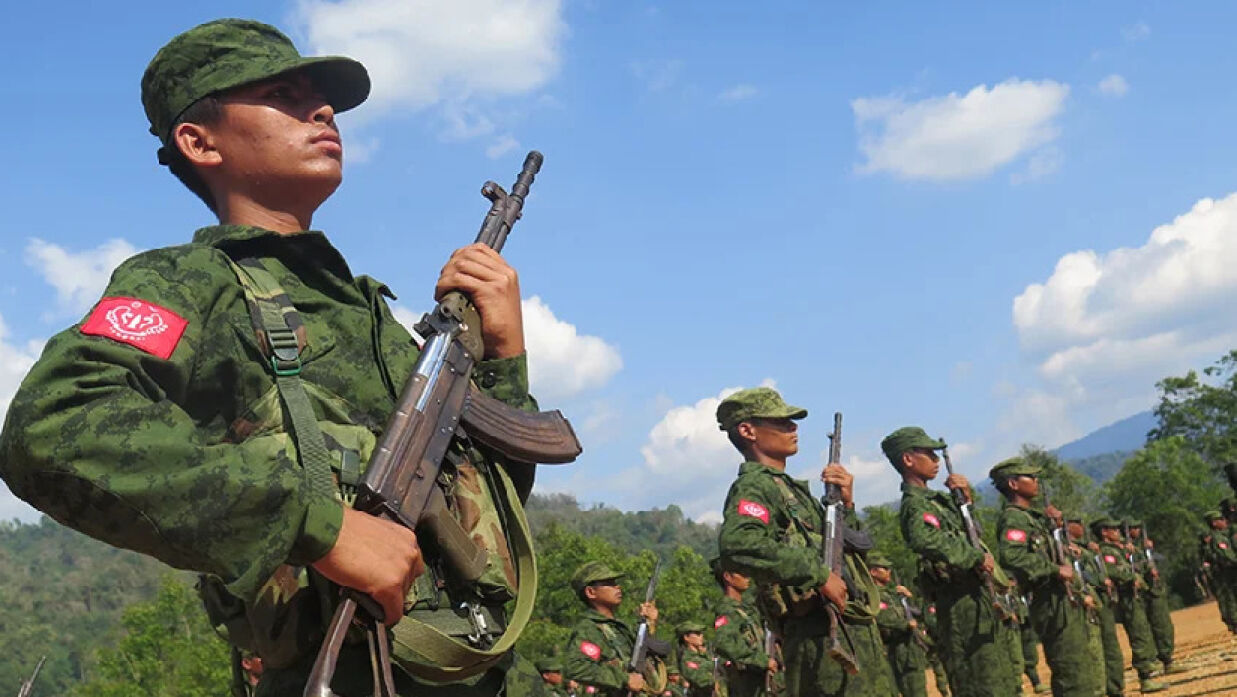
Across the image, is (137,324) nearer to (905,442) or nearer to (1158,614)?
(905,442)

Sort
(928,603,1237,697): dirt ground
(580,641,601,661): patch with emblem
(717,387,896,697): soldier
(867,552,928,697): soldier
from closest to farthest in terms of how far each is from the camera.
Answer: (717,387,896,697): soldier
(580,641,601,661): patch with emblem
(928,603,1237,697): dirt ground
(867,552,928,697): soldier

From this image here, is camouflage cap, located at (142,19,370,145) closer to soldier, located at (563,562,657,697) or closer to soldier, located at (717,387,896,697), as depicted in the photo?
soldier, located at (717,387,896,697)

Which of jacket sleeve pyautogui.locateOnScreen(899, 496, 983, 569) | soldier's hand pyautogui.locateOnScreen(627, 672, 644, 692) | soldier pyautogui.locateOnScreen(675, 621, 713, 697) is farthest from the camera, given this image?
soldier pyautogui.locateOnScreen(675, 621, 713, 697)

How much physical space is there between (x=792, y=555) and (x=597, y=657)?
730cm

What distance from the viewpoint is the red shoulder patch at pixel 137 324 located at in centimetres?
198

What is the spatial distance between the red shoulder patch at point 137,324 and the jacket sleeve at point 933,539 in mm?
8868

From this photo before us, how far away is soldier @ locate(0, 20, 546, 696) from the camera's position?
184cm

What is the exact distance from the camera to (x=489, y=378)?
110 inches

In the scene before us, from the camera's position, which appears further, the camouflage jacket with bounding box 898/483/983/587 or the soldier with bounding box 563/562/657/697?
the soldier with bounding box 563/562/657/697

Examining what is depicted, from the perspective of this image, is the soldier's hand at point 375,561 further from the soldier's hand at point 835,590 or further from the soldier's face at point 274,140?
the soldier's hand at point 835,590

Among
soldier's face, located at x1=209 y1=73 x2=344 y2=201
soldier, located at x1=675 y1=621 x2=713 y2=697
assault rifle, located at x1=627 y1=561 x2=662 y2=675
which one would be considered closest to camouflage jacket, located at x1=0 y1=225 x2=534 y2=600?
soldier's face, located at x1=209 y1=73 x2=344 y2=201

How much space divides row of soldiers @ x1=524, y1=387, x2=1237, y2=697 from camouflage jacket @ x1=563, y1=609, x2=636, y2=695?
0.7 inches

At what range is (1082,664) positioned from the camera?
36.1ft

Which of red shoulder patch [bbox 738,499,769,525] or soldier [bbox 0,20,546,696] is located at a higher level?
red shoulder patch [bbox 738,499,769,525]
